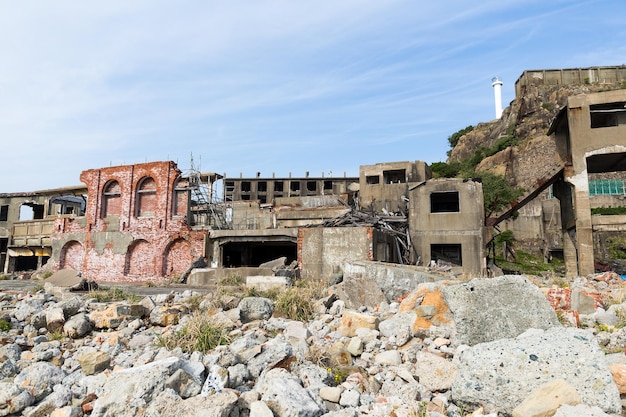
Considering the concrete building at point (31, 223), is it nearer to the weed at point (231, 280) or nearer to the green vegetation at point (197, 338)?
the weed at point (231, 280)

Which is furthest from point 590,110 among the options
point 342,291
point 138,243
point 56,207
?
point 56,207

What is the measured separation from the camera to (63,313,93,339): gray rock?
8.20 metres

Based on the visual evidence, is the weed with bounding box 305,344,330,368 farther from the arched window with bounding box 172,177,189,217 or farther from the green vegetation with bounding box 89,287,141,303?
the arched window with bounding box 172,177,189,217

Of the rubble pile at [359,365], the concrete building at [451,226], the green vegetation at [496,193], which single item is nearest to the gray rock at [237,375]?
the rubble pile at [359,365]

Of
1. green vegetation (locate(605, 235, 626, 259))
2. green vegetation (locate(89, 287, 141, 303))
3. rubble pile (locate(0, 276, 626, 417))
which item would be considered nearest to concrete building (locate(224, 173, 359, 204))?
green vegetation (locate(605, 235, 626, 259))

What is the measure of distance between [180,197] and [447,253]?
15025mm

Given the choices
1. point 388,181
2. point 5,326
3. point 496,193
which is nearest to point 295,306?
point 5,326

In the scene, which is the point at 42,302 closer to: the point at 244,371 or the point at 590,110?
the point at 244,371

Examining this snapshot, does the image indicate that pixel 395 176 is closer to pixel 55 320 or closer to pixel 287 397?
pixel 55 320

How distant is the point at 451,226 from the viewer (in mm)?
19359

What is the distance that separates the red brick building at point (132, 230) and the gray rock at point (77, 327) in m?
14.3

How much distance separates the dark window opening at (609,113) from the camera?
1688 centimetres

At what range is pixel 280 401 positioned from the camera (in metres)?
4.17

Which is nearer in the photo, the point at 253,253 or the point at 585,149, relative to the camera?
the point at 585,149
